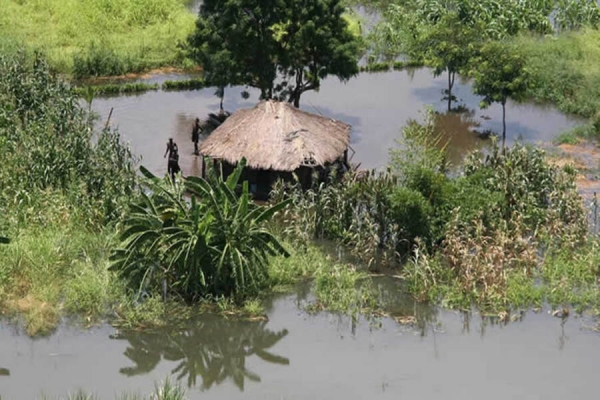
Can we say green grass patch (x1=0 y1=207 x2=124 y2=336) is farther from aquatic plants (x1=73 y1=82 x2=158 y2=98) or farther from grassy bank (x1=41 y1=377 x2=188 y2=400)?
aquatic plants (x1=73 y1=82 x2=158 y2=98)

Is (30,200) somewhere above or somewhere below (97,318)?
above

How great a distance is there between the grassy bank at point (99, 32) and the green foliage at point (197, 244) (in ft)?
45.1

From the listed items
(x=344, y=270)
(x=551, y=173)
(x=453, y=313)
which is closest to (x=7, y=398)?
(x=344, y=270)

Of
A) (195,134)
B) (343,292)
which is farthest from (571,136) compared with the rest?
(343,292)

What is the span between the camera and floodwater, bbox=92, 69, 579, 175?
2397cm

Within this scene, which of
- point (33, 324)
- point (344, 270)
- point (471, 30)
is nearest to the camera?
point (33, 324)

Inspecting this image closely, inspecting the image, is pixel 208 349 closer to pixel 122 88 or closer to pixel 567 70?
pixel 122 88

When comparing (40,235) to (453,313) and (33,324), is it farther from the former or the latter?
(453,313)

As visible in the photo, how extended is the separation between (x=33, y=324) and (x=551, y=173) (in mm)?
10621

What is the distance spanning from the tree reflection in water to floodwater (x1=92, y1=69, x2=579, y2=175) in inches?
279

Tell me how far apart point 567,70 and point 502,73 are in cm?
476

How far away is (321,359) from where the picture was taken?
1511 centimetres

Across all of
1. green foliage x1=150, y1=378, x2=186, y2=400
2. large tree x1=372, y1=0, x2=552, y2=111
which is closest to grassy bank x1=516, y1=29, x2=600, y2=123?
large tree x1=372, y1=0, x2=552, y2=111

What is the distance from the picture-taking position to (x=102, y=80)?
95.1 ft
